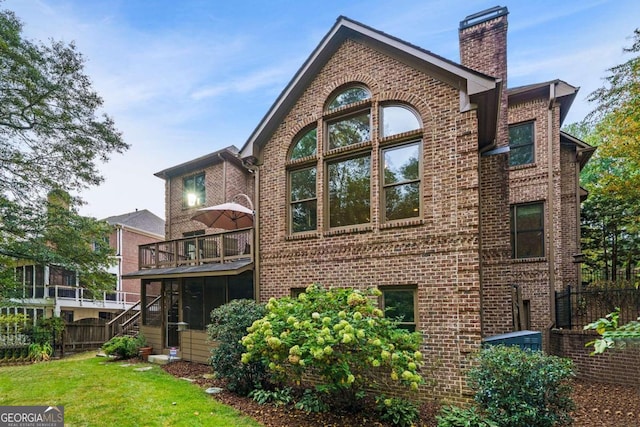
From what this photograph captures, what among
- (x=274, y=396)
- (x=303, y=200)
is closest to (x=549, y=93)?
(x=303, y=200)

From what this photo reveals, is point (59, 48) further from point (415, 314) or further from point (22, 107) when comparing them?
point (415, 314)

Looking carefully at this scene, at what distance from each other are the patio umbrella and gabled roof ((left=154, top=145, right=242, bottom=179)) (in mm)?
4587

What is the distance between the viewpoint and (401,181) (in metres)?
7.57

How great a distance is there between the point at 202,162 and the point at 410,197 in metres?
12.2

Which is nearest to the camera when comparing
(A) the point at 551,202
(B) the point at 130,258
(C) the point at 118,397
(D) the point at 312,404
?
(D) the point at 312,404

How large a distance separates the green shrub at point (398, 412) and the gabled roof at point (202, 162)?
12.2 m

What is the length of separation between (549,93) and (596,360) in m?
8.33

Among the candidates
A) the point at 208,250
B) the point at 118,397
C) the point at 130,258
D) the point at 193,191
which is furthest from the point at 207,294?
the point at 130,258

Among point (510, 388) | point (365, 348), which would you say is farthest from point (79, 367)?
point (510, 388)

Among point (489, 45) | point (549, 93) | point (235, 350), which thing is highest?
point (489, 45)

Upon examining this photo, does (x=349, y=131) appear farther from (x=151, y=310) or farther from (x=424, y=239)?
(x=151, y=310)

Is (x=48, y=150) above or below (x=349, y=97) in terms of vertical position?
below

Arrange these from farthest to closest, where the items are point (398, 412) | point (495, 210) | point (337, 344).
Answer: point (495, 210), point (398, 412), point (337, 344)

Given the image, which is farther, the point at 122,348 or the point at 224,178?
the point at 224,178
